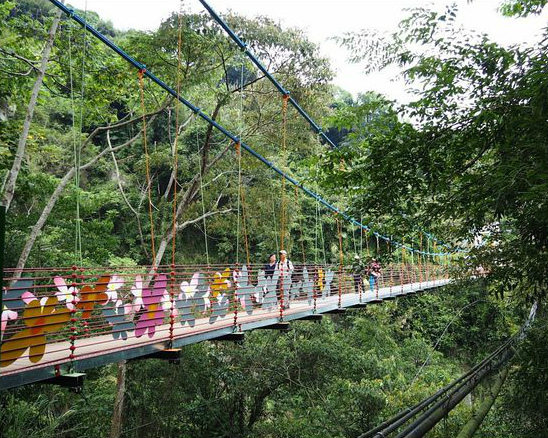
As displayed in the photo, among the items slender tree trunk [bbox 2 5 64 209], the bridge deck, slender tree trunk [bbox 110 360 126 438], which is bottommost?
slender tree trunk [bbox 110 360 126 438]

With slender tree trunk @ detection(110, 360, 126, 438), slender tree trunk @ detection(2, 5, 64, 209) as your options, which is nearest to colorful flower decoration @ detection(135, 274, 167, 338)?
slender tree trunk @ detection(2, 5, 64, 209)

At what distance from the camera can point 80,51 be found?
5152 mm

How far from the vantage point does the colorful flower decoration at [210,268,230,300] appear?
3512mm

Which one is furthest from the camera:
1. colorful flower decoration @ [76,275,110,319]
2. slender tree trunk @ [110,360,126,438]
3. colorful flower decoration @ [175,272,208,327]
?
slender tree trunk @ [110,360,126,438]

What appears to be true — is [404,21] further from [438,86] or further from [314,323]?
[314,323]

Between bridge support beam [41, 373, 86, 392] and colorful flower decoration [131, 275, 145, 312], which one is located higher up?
colorful flower decoration [131, 275, 145, 312]

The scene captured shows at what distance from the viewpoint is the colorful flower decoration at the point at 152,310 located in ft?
9.21

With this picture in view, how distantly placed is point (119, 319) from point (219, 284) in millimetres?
1068

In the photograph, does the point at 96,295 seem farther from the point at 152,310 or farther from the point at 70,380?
the point at 70,380

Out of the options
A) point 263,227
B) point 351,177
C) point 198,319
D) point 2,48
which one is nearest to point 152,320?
point 198,319

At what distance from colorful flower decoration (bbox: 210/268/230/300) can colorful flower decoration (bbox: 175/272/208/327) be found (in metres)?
0.08

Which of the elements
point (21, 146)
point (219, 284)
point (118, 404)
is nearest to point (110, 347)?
point (219, 284)

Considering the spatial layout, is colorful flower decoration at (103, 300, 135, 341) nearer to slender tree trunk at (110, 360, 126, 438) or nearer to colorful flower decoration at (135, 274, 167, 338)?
colorful flower decoration at (135, 274, 167, 338)

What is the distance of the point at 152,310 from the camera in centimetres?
284
